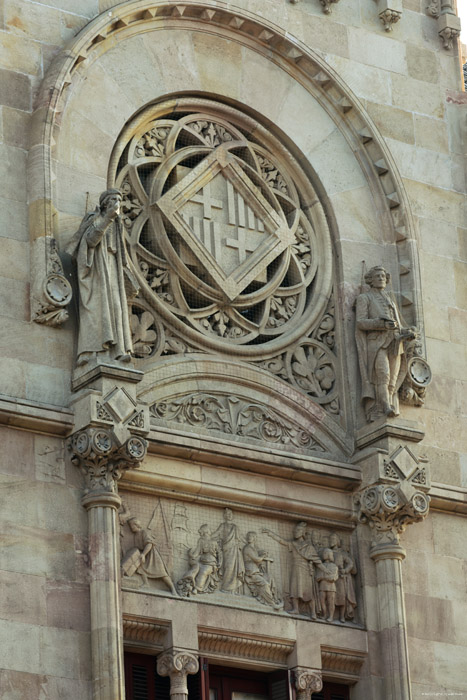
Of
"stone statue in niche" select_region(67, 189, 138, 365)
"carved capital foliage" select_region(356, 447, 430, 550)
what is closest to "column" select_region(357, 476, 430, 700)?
"carved capital foliage" select_region(356, 447, 430, 550)

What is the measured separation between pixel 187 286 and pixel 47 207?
6.71 feet

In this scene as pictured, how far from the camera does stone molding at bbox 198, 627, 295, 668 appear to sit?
22.9m

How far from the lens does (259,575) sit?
77.3 feet

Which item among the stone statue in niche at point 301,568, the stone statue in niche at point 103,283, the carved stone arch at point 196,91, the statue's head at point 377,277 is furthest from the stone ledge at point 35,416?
the statue's head at point 377,277

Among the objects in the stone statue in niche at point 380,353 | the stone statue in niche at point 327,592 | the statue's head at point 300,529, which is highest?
the stone statue in niche at point 380,353

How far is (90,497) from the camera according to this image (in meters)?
22.3

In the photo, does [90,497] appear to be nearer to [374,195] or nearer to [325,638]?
[325,638]

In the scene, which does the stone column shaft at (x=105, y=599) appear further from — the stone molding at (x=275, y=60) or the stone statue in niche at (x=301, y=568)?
the stone molding at (x=275, y=60)

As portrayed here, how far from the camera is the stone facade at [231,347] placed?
22.4 meters

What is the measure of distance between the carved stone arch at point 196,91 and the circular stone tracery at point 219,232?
0.87 feet

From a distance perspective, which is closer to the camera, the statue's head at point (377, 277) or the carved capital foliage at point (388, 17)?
the statue's head at point (377, 277)

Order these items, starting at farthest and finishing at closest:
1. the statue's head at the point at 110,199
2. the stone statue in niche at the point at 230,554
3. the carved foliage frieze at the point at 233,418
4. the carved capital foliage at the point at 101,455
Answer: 1. the carved foliage frieze at the point at 233,418
2. the stone statue in niche at the point at 230,554
3. the statue's head at the point at 110,199
4. the carved capital foliage at the point at 101,455

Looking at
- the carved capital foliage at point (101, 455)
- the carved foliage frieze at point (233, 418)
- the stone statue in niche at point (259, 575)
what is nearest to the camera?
the carved capital foliage at point (101, 455)

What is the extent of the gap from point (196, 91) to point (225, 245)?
1788 mm
